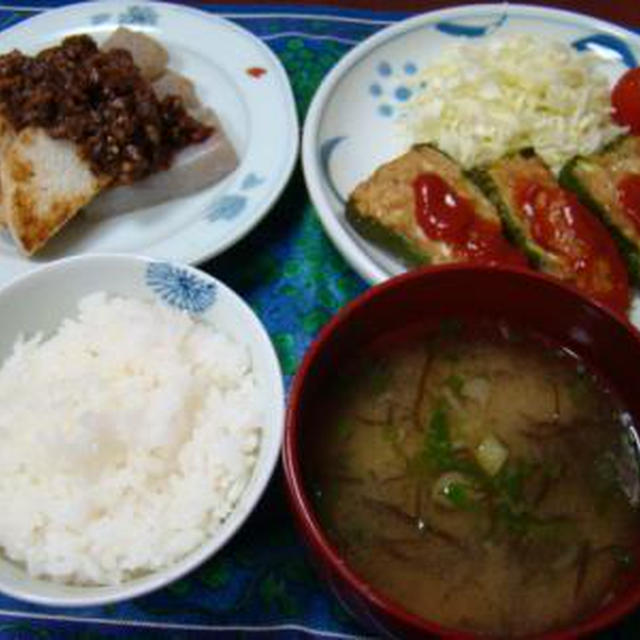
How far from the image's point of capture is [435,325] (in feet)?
5.43

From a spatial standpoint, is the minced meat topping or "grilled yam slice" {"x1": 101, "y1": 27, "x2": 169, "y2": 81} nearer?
the minced meat topping

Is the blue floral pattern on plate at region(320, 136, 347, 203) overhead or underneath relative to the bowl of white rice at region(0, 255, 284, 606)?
overhead

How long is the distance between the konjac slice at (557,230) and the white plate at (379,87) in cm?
33

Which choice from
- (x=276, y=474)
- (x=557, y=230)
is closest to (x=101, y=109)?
(x=276, y=474)

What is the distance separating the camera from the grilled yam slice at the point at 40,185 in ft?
7.11

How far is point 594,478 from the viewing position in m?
1.50

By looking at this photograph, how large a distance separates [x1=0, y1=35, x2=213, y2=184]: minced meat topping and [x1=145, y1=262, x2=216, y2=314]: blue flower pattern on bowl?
0.48 metres

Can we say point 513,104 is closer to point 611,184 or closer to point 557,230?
point 611,184

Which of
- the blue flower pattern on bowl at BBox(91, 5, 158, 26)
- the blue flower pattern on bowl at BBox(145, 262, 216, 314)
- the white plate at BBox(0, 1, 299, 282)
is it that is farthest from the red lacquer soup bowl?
the blue flower pattern on bowl at BBox(91, 5, 158, 26)

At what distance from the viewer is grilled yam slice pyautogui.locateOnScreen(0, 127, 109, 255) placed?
7.11 feet

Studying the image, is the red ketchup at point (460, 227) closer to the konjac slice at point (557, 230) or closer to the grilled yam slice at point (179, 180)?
the konjac slice at point (557, 230)

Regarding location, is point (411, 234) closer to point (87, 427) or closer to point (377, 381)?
point (377, 381)

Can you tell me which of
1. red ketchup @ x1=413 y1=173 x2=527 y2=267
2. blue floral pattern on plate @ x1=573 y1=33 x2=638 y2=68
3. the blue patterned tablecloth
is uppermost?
blue floral pattern on plate @ x1=573 y1=33 x2=638 y2=68

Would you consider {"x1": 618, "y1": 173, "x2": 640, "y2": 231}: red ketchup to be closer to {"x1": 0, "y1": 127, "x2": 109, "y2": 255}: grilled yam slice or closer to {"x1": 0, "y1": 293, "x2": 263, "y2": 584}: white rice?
{"x1": 0, "y1": 293, "x2": 263, "y2": 584}: white rice
